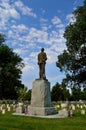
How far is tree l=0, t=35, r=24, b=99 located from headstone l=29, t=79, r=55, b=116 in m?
34.4

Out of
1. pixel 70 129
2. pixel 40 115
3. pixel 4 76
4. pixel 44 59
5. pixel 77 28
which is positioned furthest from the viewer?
pixel 4 76

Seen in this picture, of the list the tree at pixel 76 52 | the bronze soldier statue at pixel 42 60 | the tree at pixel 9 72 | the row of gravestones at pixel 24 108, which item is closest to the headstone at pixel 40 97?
the row of gravestones at pixel 24 108

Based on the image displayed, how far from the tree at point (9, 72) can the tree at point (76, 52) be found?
1555 centimetres

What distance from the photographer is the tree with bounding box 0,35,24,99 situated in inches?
2382

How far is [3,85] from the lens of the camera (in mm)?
61344

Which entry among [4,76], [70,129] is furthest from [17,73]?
[70,129]

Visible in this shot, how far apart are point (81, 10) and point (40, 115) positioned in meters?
25.6

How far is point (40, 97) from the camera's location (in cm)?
2523

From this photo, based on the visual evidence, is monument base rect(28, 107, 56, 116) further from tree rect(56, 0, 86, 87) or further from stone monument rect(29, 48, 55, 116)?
tree rect(56, 0, 86, 87)

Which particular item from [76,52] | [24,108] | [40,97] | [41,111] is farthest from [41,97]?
[76,52]

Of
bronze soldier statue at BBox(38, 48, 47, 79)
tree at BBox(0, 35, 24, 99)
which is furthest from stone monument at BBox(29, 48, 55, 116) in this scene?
tree at BBox(0, 35, 24, 99)

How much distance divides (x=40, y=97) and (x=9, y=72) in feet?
116

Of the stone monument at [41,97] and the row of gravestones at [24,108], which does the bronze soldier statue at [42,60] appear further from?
the row of gravestones at [24,108]

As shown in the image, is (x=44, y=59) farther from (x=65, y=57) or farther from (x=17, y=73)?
(x=17, y=73)
